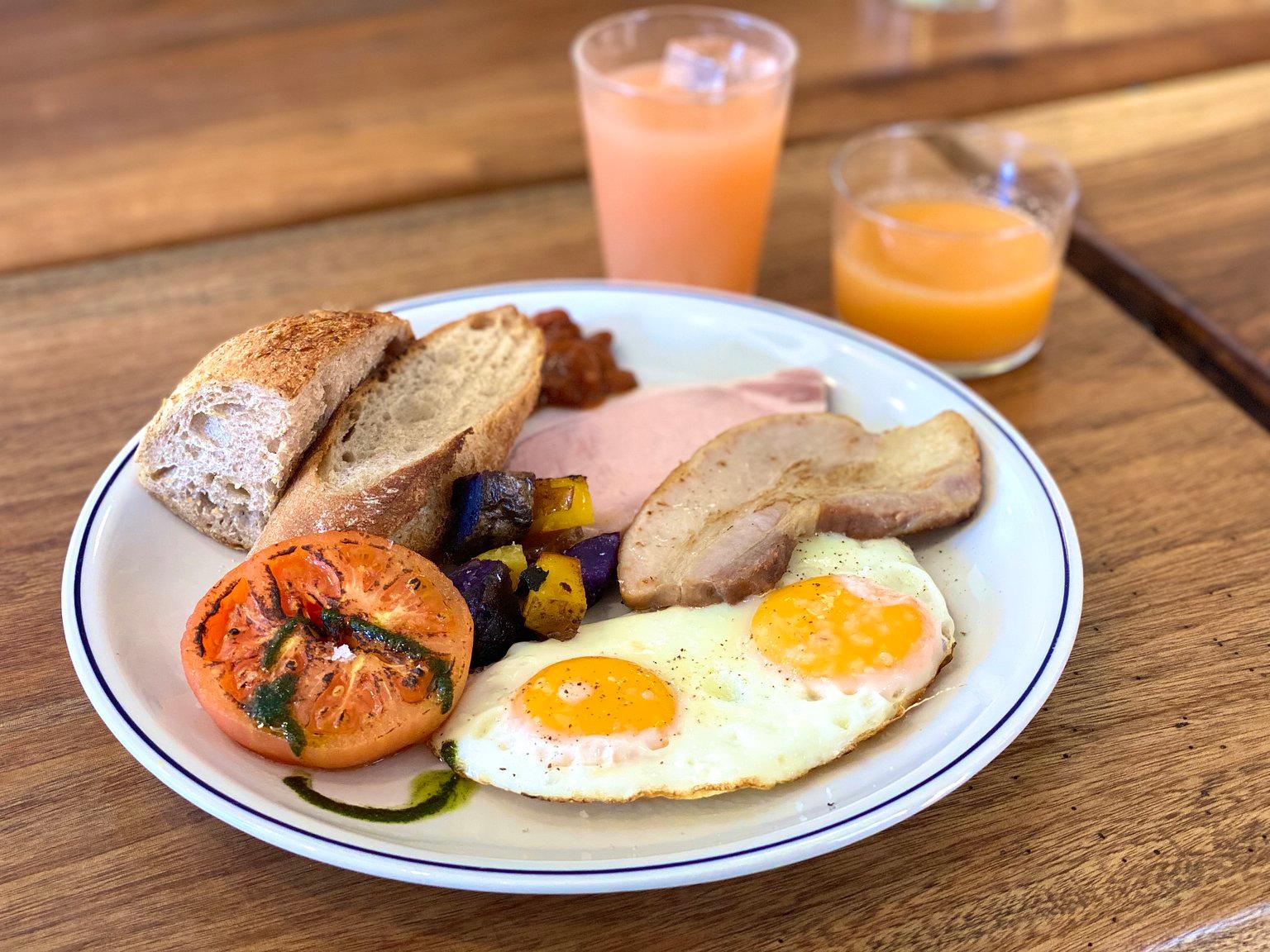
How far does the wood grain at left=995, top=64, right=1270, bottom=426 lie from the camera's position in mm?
2881

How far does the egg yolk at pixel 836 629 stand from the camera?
5.75ft

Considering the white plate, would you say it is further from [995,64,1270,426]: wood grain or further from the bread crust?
[995,64,1270,426]: wood grain

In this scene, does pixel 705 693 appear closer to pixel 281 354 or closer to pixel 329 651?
pixel 329 651

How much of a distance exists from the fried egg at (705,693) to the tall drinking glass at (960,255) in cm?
98

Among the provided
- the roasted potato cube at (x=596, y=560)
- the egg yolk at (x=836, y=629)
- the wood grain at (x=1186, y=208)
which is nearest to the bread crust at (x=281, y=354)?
the roasted potato cube at (x=596, y=560)

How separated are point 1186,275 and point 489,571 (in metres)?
2.19

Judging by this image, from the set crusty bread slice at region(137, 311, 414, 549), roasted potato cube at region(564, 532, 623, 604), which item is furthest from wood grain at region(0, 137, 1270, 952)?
roasted potato cube at region(564, 532, 623, 604)

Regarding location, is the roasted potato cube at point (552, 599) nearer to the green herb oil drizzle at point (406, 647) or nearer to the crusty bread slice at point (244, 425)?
the green herb oil drizzle at point (406, 647)

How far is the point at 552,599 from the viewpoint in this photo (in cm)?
190

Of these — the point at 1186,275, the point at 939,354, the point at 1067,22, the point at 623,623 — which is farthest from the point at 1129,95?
the point at 623,623

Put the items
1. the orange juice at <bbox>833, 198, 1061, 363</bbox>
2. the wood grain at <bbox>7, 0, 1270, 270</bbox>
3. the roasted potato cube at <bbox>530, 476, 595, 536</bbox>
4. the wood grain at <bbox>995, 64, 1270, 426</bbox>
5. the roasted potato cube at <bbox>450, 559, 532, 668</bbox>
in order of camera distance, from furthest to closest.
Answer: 1. the wood grain at <bbox>7, 0, 1270, 270</bbox>
2. the wood grain at <bbox>995, 64, 1270, 426</bbox>
3. the orange juice at <bbox>833, 198, 1061, 363</bbox>
4. the roasted potato cube at <bbox>530, 476, 595, 536</bbox>
5. the roasted potato cube at <bbox>450, 559, 532, 668</bbox>

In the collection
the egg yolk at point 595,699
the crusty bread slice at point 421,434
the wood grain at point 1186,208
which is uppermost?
the crusty bread slice at point 421,434

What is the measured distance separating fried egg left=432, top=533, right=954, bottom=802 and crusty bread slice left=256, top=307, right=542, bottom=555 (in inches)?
14.4

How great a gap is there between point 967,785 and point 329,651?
0.98 m
